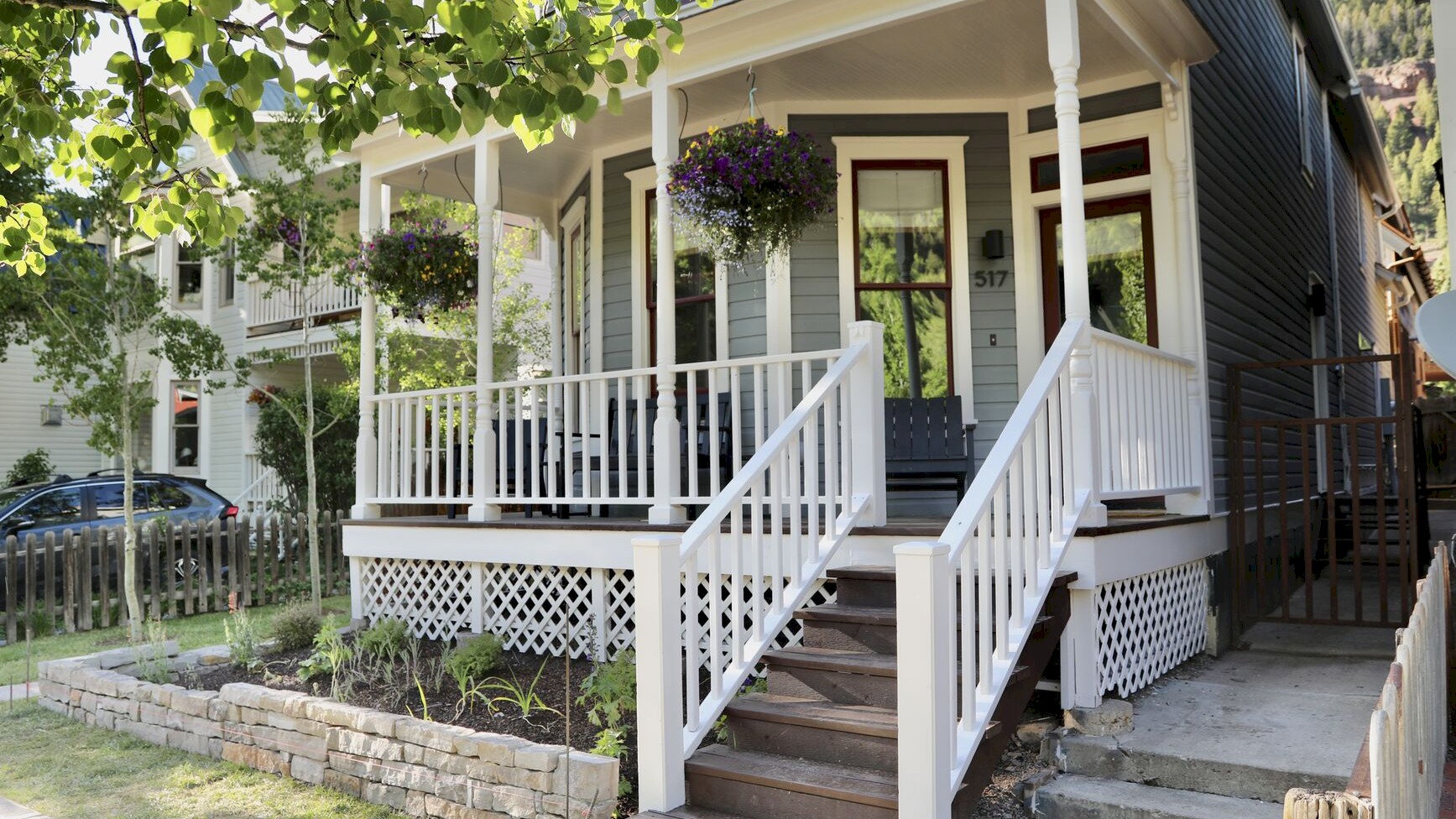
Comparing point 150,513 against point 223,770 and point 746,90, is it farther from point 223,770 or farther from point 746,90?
point 746,90

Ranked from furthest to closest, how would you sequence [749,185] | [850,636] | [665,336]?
[665,336]
[749,185]
[850,636]

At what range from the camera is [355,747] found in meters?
5.25

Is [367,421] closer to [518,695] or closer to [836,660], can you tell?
[518,695]

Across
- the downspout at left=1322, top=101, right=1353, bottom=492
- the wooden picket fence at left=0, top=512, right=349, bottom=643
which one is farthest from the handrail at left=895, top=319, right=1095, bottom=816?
the downspout at left=1322, top=101, right=1353, bottom=492

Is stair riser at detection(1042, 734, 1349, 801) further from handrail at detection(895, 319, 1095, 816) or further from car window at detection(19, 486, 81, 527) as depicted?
car window at detection(19, 486, 81, 527)

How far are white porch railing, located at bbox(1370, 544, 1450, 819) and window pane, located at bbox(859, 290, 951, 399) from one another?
12.6ft

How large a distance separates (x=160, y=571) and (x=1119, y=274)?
9645 mm

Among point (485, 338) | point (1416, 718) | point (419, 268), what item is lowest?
point (1416, 718)

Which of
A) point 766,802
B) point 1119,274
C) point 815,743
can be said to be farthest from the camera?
point 1119,274

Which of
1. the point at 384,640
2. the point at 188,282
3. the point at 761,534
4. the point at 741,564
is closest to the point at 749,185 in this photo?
the point at 761,534

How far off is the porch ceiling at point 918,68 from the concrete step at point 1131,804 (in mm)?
3899

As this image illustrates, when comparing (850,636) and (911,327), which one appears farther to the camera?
(911,327)

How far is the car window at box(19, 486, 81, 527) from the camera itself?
1103 centimetres

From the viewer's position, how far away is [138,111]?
427cm
